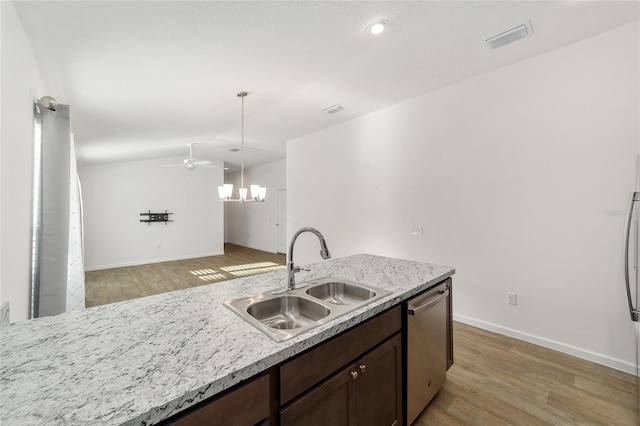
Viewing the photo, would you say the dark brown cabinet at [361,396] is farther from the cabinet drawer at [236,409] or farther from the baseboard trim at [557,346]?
the baseboard trim at [557,346]

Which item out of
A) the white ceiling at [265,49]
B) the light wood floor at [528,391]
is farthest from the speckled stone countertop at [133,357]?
the white ceiling at [265,49]

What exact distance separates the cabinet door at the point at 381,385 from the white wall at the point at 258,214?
7.16 m

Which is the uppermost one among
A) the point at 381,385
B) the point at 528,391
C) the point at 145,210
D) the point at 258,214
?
the point at 145,210

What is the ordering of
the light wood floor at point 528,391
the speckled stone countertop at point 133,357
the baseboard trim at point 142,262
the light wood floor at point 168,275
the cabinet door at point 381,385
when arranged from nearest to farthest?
the speckled stone countertop at point 133,357, the cabinet door at point 381,385, the light wood floor at point 528,391, the light wood floor at point 168,275, the baseboard trim at point 142,262

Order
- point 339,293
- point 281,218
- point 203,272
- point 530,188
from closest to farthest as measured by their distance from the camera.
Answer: point 339,293 < point 530,188 < point 203,272 < point 281,218

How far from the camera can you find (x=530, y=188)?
279 cm

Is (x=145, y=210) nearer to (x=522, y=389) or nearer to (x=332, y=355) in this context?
(x=332, y=355)

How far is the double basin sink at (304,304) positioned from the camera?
4.31 feet

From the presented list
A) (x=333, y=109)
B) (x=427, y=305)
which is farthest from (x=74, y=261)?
(x=333, y=109)

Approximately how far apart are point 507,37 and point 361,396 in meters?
3.05

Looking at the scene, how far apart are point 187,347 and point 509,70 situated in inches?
148

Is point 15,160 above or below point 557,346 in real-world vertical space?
above

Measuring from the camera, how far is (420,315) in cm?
166

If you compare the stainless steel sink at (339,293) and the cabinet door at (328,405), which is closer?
the cabinet door at (328,405)
